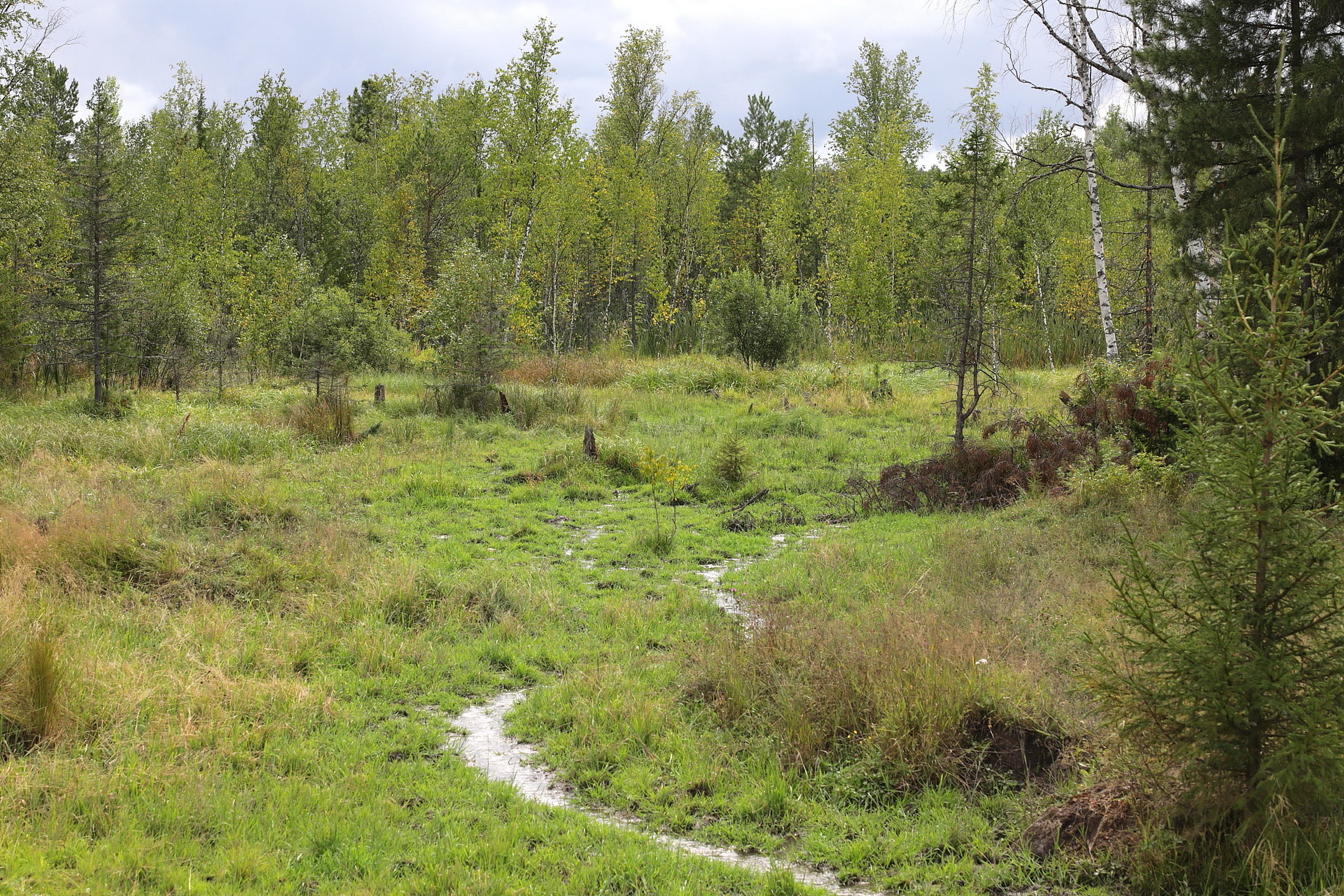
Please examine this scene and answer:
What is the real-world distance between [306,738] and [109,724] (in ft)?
3.69

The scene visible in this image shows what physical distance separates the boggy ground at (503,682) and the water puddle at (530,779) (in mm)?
104

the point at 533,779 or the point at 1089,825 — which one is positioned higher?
the point at 1089,825

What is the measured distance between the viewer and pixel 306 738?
5113mm

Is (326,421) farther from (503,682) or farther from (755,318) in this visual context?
(755,318)

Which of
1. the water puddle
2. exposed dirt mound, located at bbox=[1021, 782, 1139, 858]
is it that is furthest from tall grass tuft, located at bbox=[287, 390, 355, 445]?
exposed dirt mound, located at bbox=[1021, 782, 1139, 858]

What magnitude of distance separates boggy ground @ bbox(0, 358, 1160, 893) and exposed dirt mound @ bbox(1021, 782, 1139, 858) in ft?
0.31

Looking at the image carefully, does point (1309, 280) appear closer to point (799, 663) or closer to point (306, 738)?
point (799, 663)

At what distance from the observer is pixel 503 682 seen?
6320mm

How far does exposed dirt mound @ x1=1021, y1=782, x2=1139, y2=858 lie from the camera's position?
12.5ft

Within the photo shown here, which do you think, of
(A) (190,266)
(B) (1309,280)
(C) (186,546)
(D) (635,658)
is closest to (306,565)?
(C) (186,546)

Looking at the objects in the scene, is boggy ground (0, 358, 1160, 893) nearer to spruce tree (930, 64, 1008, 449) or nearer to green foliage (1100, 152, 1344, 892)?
green foliage (1100, 152, 1344, 892)

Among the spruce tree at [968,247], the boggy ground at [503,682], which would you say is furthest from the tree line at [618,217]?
the boggy ground at [503,682]

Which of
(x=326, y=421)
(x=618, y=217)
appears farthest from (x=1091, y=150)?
(x=618, y=217)

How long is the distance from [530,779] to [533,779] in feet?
0.06
